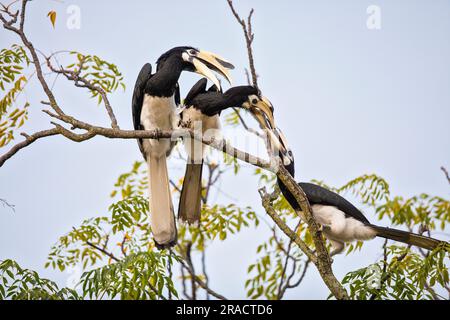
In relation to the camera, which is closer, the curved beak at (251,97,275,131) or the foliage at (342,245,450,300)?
the foliage at (342,245,450,300)

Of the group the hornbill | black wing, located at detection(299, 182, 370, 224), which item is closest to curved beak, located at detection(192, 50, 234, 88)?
the hornbill

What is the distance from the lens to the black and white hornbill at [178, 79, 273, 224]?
5.31 metres

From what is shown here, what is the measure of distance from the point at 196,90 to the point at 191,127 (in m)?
0.36

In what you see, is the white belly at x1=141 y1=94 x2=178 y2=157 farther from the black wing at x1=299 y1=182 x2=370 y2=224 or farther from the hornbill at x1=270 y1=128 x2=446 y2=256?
the black wing at x1=299 y1=182 x2=370 y2=224

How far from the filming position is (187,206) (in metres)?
5.74

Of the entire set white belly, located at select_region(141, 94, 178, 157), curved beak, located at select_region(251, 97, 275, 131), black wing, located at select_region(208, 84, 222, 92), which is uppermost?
black wing, located at select_region(208, 84, 222, 92)

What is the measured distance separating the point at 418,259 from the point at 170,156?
255 centimetres

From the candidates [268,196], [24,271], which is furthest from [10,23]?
[268,196]

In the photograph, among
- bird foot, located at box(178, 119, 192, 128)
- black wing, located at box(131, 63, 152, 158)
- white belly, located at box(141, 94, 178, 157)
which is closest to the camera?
bird foot, located at box(178, 119, 192, 128)

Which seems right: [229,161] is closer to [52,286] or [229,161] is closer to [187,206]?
[187,206]

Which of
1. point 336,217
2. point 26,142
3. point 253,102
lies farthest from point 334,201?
point 26,142

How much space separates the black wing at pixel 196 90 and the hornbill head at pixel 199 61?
9cm

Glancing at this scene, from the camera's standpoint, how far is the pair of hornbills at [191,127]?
5.31m

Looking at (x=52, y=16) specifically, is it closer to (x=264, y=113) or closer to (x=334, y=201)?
(x=264, y=113)
